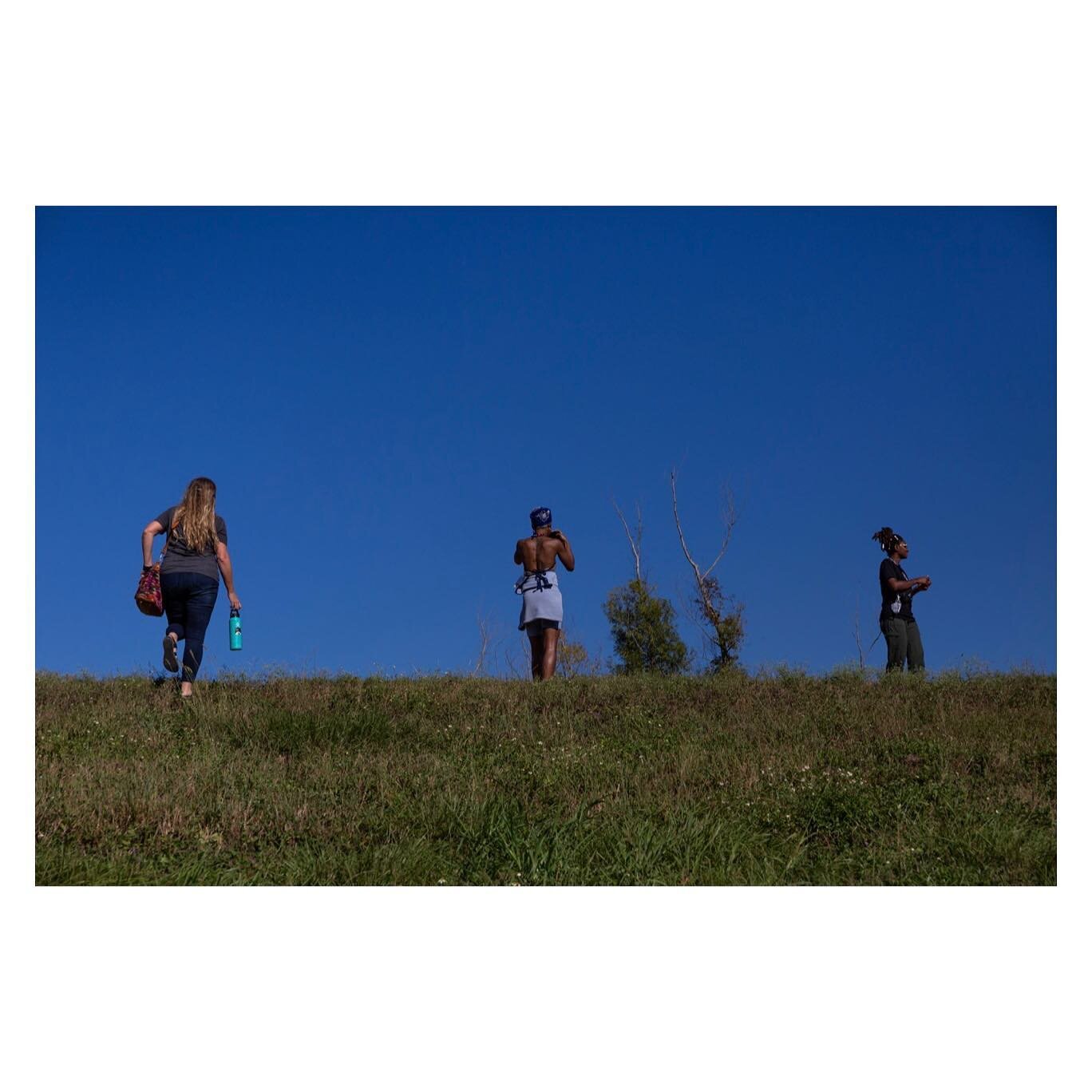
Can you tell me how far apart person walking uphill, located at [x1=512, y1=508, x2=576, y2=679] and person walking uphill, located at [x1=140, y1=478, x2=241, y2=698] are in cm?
397

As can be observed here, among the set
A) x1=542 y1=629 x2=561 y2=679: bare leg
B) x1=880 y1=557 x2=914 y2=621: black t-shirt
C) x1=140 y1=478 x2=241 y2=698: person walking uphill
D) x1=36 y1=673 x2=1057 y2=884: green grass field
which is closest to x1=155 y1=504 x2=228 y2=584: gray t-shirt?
x1=140 y1=478 x2=241 y2=698: person walking uphill

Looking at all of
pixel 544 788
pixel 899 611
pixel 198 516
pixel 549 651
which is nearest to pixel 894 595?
pixel 899 611

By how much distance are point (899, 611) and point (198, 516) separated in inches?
407

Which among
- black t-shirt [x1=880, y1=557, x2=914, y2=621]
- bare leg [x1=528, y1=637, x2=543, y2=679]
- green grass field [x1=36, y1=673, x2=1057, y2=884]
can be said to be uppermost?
black t-shirt [x1=880, y1=557, x2=914, y2=621]

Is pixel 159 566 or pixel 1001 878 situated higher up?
pixel 159 566

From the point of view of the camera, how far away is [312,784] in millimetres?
7812

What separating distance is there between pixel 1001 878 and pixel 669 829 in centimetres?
209

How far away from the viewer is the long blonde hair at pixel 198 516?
442 inches

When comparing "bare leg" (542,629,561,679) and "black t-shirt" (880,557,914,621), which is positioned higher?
"black t-shirt" (880,557,914,621)

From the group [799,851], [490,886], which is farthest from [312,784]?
[799,851]

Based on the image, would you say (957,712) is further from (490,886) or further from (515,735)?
(490,886)

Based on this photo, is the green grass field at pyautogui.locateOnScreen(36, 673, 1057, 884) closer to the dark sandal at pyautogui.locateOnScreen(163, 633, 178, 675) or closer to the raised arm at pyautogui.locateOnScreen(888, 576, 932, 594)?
the dark sandal at pyautogui.locateOnScreen(163, 633, 178, 675)

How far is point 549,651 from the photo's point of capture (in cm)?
1338

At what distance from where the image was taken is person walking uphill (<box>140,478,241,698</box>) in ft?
36.6
